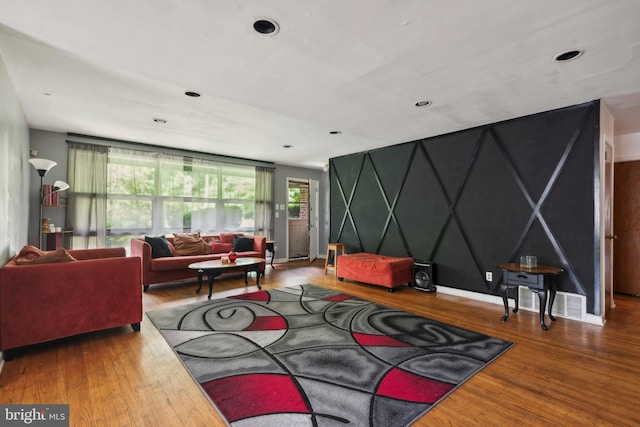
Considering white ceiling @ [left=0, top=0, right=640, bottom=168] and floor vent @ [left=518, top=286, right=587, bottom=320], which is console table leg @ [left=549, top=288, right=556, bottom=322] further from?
white ceiling @ [left=0, top=0, right=640, bottom=168]

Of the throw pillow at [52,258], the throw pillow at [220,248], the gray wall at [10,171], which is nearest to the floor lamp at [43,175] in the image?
the gray wall at [10,171]

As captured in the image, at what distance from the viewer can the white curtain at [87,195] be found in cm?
490

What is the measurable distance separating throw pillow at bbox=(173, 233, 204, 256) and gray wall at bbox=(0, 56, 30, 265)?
2.02 m

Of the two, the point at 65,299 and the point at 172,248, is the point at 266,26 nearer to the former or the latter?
the point at 65,299

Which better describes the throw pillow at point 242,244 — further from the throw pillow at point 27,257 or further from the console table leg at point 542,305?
the console table leg at point 542,305

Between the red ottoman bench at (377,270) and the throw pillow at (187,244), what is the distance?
8.55 feet

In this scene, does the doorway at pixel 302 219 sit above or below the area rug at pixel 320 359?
above

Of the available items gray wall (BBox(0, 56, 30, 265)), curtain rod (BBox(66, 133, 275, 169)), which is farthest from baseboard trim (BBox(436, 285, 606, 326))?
gray wall (BBox(0, 56, 30, 265))

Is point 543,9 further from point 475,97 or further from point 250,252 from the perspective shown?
point 250,252

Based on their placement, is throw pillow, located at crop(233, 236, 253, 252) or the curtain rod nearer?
the curtain rod

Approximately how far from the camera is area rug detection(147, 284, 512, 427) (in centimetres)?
179

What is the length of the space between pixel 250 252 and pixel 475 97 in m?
4.53

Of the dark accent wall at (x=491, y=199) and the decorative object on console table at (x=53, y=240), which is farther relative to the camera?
the decorative object on console table at (x=53, y=240)

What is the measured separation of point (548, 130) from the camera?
3.61m
